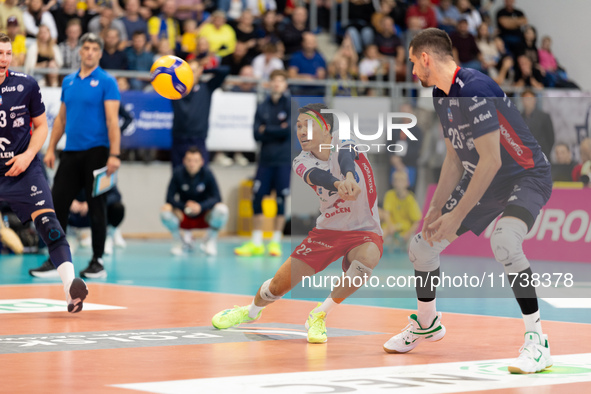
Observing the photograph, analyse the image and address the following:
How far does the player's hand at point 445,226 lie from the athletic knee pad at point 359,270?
2.54 ft

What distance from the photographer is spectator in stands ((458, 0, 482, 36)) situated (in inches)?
963

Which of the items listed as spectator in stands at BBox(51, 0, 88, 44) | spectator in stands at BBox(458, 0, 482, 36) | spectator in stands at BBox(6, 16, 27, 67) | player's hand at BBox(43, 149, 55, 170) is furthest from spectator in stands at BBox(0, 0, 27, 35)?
spectator in stands at BBox(458, 0, 482, 36)

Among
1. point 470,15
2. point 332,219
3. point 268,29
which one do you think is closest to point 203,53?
point 268,29

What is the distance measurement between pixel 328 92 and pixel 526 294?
47.2 feet

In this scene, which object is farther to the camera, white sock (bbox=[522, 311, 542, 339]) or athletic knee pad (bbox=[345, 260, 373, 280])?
athletic knee pad (bbox=[345, 260, 373, 280])

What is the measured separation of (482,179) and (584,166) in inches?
265

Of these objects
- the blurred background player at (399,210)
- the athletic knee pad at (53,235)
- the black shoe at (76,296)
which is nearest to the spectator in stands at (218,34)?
the athletic knee pad at (53,235)

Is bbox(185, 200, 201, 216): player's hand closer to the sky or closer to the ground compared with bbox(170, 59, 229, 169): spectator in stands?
closer to the ground

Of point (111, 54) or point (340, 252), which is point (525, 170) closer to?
point (340, 252)

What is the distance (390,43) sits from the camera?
21.9 metres

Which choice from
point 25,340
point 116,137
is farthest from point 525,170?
point 116,137

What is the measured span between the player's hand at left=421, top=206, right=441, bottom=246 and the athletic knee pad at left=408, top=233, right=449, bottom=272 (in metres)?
0.05

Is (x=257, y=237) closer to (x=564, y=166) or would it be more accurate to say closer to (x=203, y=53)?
(x=203, y=53)

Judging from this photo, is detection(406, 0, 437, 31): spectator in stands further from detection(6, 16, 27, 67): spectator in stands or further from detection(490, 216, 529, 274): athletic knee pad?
detection(490, 216, 529, 274): athletic knee pad
